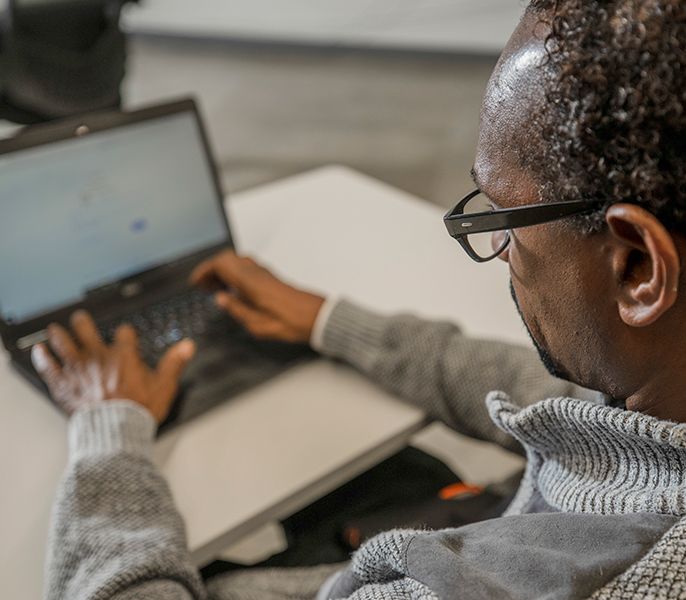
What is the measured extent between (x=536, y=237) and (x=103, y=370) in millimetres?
645

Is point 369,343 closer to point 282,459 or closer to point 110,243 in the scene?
point 282,459

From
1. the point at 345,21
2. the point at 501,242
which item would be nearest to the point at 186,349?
the point at 501,242

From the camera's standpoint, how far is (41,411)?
1.07 metres

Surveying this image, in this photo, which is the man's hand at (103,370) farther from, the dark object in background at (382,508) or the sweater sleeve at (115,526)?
the dark object in background at (382,508)

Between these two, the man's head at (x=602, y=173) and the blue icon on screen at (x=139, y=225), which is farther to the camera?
the blue icon on screen at (x=139, y=225)

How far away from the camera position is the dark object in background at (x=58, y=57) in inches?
87.4

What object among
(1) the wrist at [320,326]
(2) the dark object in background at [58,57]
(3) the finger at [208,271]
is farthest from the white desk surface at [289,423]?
(2) the dark object in background at [58,57]

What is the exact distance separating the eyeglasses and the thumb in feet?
1.61

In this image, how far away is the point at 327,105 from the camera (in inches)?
173

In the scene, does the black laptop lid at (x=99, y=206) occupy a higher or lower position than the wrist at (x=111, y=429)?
higher

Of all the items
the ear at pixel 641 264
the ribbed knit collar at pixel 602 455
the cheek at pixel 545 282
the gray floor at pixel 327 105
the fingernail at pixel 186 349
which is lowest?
the gray floor at pixel 327 105

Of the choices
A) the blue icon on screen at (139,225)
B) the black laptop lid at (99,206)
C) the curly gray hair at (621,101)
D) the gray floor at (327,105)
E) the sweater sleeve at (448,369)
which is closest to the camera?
the curly gray hair at (621,101)

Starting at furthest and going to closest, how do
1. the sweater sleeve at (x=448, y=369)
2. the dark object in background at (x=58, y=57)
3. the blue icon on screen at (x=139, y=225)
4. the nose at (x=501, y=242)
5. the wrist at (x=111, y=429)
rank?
the dark object in background at (x=58, y=57), the blue icon on screen at (x=139, y=225), the sweater sleeve at (x=448, y=369), the wrist at (x=111, y=429), the nose at (x=501, y=242)

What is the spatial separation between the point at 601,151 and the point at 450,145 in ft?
10.9
